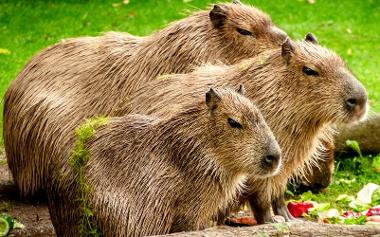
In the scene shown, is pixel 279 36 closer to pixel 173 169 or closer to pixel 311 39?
pixel 311 39

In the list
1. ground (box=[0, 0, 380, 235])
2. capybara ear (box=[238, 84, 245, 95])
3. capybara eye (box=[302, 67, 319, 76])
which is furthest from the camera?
ground (box=[0, 0, 380, 235])

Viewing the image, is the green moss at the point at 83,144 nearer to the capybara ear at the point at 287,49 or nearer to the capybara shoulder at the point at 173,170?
the capybara shoulder at the point at 173,170

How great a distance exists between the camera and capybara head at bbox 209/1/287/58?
277 inches

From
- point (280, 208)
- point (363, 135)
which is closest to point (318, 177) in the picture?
point (363, 135)

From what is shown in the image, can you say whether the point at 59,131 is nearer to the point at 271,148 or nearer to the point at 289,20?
the point at 271,148

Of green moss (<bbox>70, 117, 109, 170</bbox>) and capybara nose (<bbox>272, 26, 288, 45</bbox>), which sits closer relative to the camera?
green moss (<bbox>70, 117, 109, 170</bbox>)

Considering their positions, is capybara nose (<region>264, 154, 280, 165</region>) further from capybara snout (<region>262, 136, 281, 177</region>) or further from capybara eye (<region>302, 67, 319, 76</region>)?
capybara eye (<region>302, 67, 319, 76</region>)

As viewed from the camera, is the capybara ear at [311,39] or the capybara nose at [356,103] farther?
the capybara ear at [311,39]

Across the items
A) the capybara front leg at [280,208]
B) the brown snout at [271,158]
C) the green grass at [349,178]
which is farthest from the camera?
the green grass at [349,178]

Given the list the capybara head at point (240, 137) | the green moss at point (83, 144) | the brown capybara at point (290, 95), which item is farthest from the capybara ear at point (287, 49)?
the green moss at point (83, 144)

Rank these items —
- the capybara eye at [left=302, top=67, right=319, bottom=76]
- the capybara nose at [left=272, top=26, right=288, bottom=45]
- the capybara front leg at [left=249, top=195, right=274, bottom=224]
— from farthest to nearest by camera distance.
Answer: the capybara nose at [left=272, top=26, right=288, bottom=45] < the capybara front leg at [left=249, top=195, right=274, bottom=224] < the capybara eye at [left=302, top=67, right=319, bottom=76]

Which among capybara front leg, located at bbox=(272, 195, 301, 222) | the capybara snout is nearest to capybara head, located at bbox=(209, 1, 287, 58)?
capybara front leg, located at bbox=(272, 195, 301, 222)

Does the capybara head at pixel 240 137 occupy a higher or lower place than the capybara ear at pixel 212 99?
lower

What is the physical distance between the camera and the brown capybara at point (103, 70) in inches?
278
